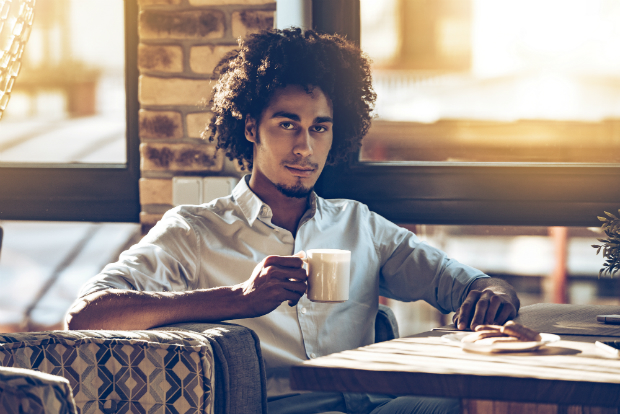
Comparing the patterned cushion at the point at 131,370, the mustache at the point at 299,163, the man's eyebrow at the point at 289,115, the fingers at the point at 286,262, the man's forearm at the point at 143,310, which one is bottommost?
the patterned cushion at the point at 131,370

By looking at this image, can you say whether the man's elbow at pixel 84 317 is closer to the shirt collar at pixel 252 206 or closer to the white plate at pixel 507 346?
the shirt collar at pixel 252 206

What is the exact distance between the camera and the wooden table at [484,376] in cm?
85

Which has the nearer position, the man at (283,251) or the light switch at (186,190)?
the man at (283,251)

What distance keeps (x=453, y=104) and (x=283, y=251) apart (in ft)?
2.89

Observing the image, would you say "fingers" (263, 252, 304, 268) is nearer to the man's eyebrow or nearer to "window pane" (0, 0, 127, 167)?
the man's eyebrow

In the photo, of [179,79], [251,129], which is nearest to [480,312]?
[251,129]

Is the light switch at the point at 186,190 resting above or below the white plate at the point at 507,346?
above

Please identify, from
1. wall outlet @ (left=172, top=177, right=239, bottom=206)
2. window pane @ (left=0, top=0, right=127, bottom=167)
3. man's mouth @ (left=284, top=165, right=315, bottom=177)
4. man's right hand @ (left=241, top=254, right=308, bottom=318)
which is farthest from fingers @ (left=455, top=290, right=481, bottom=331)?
window pane @ (left=0, top=0, right=127, bottom=167)

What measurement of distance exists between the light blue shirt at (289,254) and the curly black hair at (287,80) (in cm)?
20

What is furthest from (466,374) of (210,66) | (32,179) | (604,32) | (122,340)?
(32,179)

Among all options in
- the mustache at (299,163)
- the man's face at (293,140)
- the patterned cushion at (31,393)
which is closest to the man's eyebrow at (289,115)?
the man's face at (293,140)

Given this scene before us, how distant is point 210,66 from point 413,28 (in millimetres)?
715

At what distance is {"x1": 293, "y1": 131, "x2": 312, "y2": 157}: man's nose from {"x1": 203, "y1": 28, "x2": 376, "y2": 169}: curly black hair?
5.9 inches

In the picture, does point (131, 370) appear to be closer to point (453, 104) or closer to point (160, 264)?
point (160, 264)
